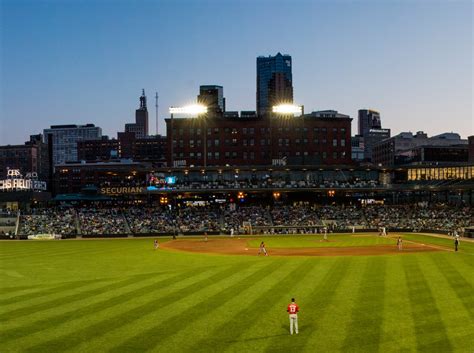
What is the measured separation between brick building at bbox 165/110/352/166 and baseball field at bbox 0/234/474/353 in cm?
7613

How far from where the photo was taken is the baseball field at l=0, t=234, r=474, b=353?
69.3 ft

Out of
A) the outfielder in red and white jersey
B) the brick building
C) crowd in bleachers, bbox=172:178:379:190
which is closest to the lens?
the outfielder in red and white jersey

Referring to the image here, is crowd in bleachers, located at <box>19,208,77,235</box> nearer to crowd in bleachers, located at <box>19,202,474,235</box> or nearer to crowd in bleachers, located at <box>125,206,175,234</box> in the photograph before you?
crowd in bleachers, located at <box>19,202,474,235</box>

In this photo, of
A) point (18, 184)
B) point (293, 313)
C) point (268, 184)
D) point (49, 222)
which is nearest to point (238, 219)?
point (268, 184)

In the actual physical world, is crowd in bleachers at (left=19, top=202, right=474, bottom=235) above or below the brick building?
below

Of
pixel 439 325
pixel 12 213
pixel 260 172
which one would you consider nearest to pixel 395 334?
pixel 439 325

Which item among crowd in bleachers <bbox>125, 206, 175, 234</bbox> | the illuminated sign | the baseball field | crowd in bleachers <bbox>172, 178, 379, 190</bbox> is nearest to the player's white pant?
the baseball field

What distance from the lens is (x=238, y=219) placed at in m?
94.7

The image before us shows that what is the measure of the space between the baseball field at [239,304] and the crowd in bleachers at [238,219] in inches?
1562

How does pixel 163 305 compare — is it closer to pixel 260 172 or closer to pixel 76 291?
pixel 76 291

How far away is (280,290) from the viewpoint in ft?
104

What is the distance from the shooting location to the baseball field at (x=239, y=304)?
69.3 ft

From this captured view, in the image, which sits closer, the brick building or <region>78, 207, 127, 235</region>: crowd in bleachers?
<region>78, 207, 127, 235</region>: crowd in bleachers

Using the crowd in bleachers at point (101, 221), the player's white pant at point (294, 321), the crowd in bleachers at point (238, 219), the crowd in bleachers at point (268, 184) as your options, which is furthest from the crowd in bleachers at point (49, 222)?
the player's white pant at point (294, 321)
